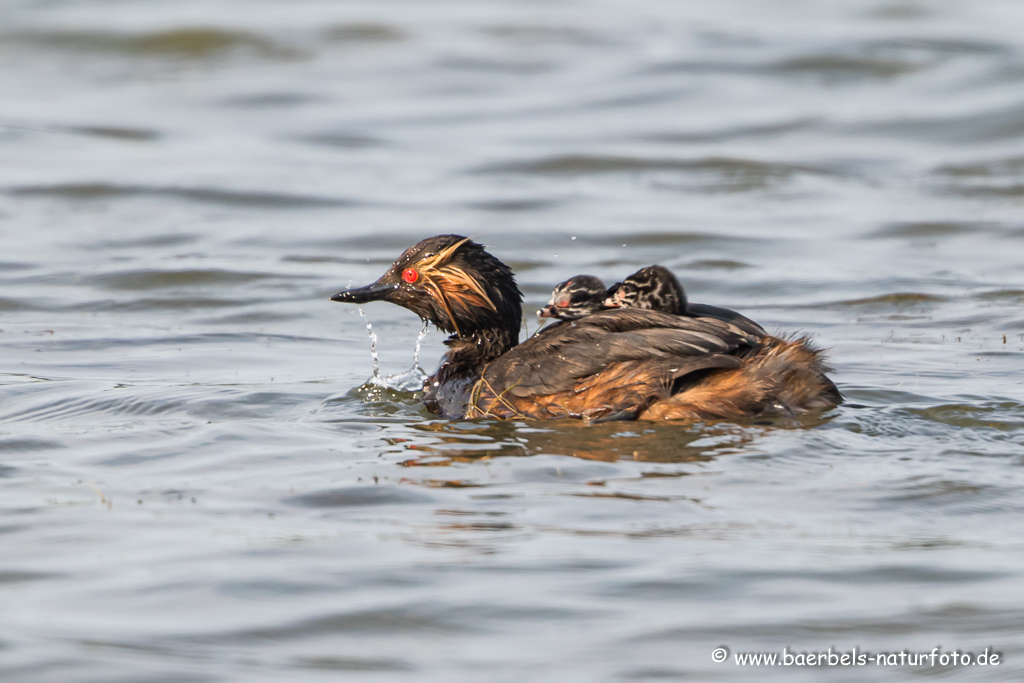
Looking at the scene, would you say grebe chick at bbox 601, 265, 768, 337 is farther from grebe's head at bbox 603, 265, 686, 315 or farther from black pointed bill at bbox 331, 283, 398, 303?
black pointed bill at bbox 331, 283, 398, 303

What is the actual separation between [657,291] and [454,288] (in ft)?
4.09

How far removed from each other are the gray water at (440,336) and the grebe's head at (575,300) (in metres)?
0.87

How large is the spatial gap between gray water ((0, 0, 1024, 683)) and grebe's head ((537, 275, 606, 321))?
87cm

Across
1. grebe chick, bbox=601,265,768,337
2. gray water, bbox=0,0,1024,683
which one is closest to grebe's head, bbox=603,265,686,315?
grebe chick, bbox=601,265,768,337

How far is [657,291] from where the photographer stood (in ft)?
24.3

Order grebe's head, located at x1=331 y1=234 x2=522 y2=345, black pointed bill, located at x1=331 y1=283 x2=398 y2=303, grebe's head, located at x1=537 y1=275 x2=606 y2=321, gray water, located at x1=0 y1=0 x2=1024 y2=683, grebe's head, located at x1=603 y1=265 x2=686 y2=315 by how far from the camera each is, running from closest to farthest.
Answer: gray water, located at x1=0 y1=0 x2=1024 y2=683, grebe's head, located at x1=603 y1=265 x2=686 y2=315, grebe's head, located at x1=537 y1=275 x2=606 y2=321, grebe's head, located at x1=331 y1=234 x2=522 y2=345, black pointed bill, located at x1=331 y1=283 x2=398 y2=303

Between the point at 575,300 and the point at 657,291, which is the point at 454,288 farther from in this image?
the point at 657,291

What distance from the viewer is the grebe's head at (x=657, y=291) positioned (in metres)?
7.40

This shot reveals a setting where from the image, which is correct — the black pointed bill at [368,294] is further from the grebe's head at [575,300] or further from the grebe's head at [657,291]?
the grebe's head at [657,291]

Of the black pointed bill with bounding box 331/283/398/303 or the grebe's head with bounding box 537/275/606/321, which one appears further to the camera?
the black pointed bill with bounding box 331/283/398/303

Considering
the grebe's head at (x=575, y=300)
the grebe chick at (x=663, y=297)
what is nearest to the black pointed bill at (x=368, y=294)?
Result: the grebe's head at (x=575, y=300)

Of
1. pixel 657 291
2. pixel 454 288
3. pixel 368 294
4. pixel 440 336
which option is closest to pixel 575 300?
pixel 657 291

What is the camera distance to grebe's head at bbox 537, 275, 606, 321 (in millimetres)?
7730

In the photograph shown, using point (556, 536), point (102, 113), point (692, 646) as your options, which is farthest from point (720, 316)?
point (102, 113)
